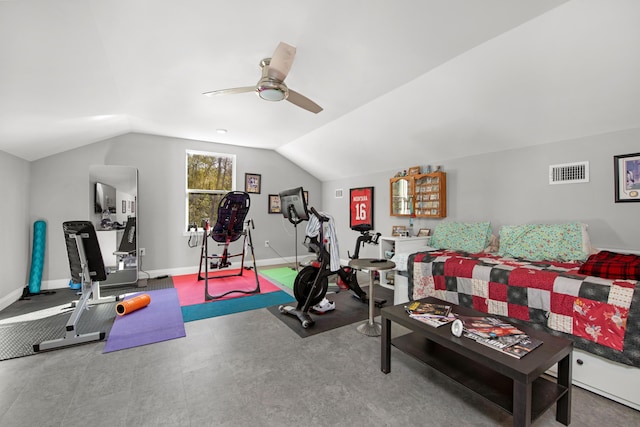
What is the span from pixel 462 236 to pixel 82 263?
4231mm

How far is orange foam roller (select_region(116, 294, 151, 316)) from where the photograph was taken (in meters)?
3.14

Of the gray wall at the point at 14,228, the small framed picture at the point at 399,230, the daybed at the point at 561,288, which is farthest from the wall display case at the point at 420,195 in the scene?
the gray wall at the point at 14,228

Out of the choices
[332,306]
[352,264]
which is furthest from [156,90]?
[332,306]

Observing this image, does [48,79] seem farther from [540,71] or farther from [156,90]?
[540,71]

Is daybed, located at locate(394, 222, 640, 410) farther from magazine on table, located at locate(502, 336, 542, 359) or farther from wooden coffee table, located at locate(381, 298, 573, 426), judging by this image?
magazine on table, located at locate(502, 336, 542, 359)

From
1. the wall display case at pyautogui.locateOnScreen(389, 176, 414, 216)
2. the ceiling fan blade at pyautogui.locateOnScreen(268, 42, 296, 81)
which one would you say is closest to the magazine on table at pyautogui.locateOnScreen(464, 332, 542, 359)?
the ceiling fan blade at pyautogui.locateOnScreen(268, 42, 296, 81)

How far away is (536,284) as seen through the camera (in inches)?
83.2

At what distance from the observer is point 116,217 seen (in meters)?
4.47

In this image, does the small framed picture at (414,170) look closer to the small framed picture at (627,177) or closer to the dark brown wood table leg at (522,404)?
the small framed picture at (627,177)

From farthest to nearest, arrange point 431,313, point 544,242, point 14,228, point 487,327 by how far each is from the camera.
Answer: point 14,228 < point 544,242 < point 431,313 < point 487,327

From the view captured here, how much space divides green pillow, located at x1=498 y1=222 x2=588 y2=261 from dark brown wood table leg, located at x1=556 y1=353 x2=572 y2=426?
1542 millimetres

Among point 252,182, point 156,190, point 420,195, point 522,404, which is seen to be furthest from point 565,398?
point 156,190

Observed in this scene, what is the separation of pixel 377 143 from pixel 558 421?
3642mm

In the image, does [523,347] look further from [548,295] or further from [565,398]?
[548,295]
